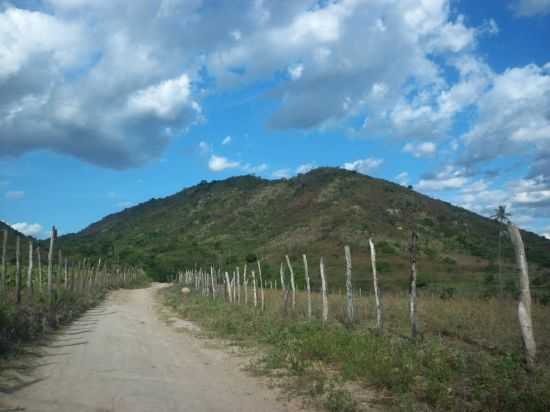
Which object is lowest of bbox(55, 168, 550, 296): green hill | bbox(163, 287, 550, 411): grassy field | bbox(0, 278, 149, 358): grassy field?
bbox(163, 287, 550, 411): grassy field

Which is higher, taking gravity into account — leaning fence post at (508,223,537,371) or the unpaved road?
leaning fence post at (508,223,537,371)

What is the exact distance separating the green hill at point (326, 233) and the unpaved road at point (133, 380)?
3643cm

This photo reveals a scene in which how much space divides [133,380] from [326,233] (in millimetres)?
76238

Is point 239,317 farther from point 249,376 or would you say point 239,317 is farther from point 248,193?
point 248,193

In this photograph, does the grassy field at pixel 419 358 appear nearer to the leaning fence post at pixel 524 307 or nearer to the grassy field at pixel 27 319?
the leaning fence post at pixel 524 307

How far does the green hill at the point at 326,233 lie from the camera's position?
66188 millimetres

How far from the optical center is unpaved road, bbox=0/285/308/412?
7.05 m

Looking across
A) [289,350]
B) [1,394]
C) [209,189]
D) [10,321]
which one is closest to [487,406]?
[289,350]

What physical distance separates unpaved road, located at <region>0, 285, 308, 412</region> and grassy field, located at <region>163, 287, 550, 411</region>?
38.1 inches

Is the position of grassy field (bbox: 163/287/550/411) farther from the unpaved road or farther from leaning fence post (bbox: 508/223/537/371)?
the unpaved road

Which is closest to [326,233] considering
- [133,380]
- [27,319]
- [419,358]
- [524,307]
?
[27,319]

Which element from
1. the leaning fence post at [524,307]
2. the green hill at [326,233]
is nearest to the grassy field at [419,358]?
the leaning fence post at [524,307]

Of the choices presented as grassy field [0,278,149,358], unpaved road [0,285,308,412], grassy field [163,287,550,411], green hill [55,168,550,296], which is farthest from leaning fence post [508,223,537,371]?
green hill [55,168,550,296]

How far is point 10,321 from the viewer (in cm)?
1215
